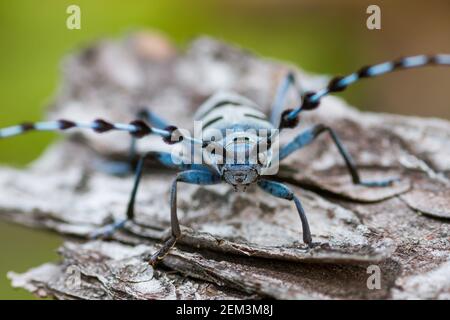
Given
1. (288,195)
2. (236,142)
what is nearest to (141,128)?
(236,142)

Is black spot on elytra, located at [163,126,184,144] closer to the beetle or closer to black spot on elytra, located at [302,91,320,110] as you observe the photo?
the beetle

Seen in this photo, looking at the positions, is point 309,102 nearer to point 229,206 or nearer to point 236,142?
point 236,142

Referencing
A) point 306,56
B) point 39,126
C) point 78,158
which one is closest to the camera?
point 39,126

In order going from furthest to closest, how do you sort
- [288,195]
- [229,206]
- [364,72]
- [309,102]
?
[229,206], [288,195], [309,102], [364,72]

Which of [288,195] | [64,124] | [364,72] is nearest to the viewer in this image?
[364,72]

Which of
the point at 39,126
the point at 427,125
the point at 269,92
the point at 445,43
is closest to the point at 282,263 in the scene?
the point at 39,126

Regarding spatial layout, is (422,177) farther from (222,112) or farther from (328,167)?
(222,112)

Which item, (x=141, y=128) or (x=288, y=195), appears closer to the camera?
(x=141, y=128)

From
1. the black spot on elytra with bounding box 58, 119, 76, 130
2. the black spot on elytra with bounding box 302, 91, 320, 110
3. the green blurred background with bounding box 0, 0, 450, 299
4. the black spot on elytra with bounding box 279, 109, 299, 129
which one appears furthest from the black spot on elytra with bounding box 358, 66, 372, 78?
the green blurred background with bounding box 0, 0, 450, 299
